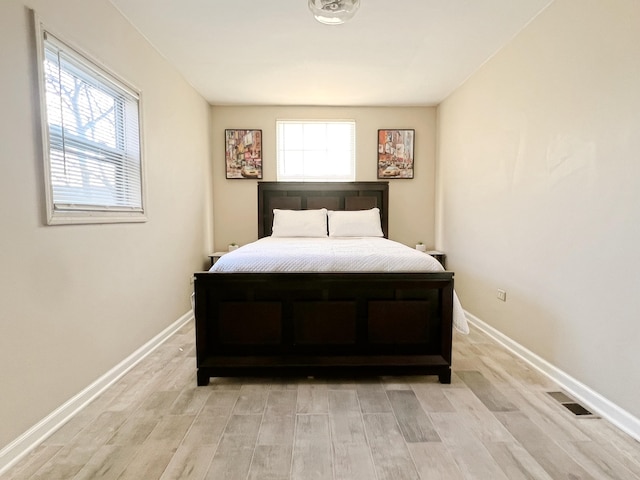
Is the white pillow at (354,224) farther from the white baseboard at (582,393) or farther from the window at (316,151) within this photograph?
the white baseboard at (582,393)

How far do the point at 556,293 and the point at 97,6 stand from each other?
11.6 feet

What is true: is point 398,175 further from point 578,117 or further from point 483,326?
point 578,117

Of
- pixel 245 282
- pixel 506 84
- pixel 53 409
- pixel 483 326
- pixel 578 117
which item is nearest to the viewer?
pixel 53 409

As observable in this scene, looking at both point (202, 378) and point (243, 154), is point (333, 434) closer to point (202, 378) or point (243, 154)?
point (202, 378)

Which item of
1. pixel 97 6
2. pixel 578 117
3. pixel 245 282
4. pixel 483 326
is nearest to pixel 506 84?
pixel 578 117

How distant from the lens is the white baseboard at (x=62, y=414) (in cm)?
149

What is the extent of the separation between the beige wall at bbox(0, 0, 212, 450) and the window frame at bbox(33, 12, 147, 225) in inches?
1.4

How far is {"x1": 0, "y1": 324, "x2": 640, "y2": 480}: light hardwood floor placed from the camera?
4.74 ft

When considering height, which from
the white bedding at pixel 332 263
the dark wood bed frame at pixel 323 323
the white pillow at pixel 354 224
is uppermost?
the white pillow at pixel 354 224

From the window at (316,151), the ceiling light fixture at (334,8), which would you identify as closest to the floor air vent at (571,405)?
the ceiling light fixture at (334,8)

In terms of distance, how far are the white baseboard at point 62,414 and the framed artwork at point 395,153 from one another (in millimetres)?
3384

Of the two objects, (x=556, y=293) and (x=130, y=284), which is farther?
(x=130, y=284)

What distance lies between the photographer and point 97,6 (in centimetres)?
211

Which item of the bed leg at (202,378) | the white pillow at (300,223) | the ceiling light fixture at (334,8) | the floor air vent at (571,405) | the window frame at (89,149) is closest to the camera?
the window frame at (89,149)
